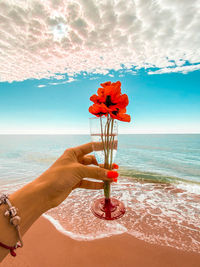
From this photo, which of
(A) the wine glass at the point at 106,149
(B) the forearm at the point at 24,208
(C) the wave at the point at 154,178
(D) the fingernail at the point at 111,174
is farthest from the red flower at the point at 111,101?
(C) the wave at the point at 154,178

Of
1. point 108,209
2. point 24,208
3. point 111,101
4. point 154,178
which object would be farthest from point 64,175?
point 154,178

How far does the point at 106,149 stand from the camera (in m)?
1.32

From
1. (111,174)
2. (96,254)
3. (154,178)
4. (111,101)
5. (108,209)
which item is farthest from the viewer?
(154,178)

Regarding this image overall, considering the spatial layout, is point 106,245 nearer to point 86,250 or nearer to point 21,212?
point 86,250

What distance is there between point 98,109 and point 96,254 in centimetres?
268

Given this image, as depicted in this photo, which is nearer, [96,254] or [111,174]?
[111,174]

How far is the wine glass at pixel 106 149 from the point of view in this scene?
1312mm

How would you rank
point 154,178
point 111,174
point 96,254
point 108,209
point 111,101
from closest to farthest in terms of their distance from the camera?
point 111,101, point 111,174, point 108,209, point 96,254, point 154,178

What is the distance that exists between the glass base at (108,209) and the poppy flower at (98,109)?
0.95m

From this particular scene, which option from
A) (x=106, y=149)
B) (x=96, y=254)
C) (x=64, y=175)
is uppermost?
(x=106, y=149)

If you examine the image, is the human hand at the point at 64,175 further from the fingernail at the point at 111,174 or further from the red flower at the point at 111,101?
the red flower at the point at 111,101

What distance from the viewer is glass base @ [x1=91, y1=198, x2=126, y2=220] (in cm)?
138

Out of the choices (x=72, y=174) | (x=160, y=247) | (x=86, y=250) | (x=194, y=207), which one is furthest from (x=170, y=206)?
(x=72, y=174)

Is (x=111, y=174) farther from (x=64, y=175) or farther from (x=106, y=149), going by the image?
(x=64, y=175)
